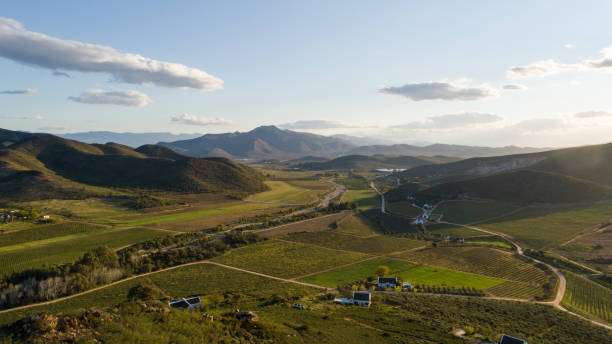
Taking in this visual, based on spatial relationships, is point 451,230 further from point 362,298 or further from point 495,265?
point 362,298

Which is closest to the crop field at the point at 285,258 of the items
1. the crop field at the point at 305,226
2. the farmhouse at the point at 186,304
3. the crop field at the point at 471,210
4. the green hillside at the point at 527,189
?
the crop field at the point at 305,226

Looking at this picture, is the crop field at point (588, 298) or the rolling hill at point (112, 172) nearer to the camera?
the crop field at point (588, 298)

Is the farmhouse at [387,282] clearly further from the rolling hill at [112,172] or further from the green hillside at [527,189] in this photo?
the rolling hill at [112,172]

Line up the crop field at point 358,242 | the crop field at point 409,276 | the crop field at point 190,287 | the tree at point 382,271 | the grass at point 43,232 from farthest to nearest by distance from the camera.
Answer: the crop field at point 358,242 < the grass at point 43,232 < the tree at point 382,271 < the crop field at point 409,276 < the crop field at point 190,287

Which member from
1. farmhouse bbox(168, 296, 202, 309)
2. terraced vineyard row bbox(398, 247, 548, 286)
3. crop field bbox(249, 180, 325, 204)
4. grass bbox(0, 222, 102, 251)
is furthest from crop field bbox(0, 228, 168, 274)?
terraced vineyard row bbox(398, 247, 548, 286)

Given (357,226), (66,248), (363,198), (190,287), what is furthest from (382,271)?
(363,198)

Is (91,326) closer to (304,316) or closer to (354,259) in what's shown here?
(304,316)

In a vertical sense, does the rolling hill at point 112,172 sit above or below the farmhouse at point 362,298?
above
